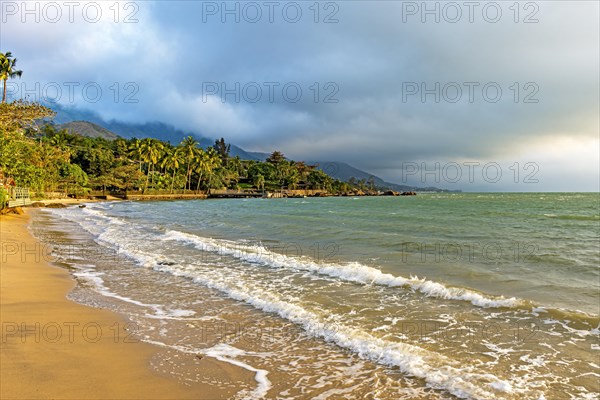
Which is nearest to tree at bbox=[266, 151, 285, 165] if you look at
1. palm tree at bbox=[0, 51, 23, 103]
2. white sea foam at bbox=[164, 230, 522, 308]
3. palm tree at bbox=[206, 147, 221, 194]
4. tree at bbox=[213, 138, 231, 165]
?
tree at bbox=[213, 138, 231, 165]

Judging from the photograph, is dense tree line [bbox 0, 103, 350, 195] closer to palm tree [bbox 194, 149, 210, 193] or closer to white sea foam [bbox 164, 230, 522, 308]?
palm tree [bbox 194, 149, 210, 193]

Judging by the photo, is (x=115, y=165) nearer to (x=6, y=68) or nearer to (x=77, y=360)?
(x=6, y=68)

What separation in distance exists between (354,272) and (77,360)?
318 inches

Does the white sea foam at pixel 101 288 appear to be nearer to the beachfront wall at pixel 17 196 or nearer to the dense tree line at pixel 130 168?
the beachfront wall at pixel 17 196

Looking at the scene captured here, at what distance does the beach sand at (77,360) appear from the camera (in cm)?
431

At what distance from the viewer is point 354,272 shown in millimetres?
11555

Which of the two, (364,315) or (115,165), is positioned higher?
(115,165)

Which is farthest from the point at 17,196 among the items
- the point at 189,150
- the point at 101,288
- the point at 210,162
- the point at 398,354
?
the point at 210,162

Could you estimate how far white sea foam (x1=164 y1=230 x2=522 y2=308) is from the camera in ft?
29.2

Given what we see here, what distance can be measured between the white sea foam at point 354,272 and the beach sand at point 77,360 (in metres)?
6.29

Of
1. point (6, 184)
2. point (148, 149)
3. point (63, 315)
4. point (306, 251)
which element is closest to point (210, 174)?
point (148, 149)

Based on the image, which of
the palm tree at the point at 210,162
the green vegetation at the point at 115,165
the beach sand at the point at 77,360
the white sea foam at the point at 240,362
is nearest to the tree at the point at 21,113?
the green vegetation at the point at 115,165

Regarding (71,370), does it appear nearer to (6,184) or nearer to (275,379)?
(275,379)

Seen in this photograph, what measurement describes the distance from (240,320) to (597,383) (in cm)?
580
